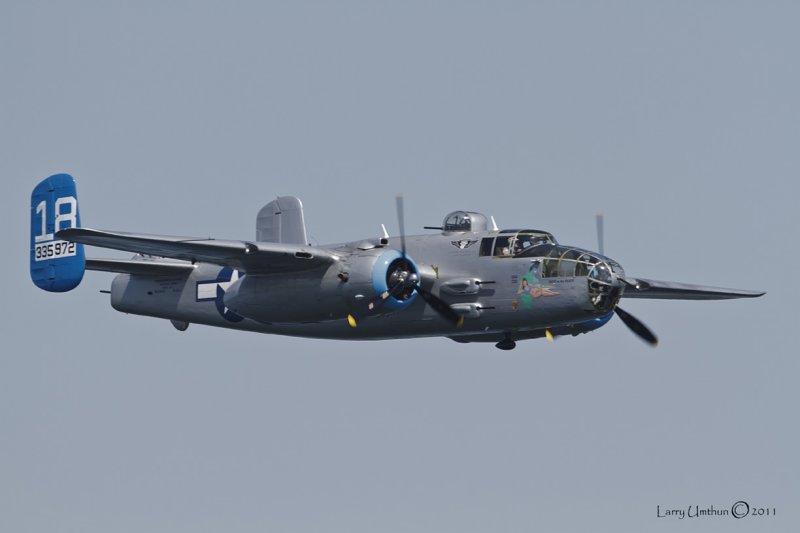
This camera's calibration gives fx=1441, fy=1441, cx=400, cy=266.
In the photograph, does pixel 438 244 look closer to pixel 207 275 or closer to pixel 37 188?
pixel 207 275

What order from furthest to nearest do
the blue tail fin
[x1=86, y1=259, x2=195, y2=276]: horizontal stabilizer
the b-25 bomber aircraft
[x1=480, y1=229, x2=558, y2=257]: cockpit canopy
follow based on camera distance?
[x1=86, y1=259, x2=195, y2=276]: horizontal stabilizer < the blue tail fin < [x1=480, y1=229, x2=558, y2=257]: cockpit canopy < the b-25 bomber aircraft

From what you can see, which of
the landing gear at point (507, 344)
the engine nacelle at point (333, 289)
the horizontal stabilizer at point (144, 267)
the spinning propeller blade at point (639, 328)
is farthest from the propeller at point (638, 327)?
the horizontal stabilizer at point (144, 267)

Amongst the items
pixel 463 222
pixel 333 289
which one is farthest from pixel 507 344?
pixel 333 289

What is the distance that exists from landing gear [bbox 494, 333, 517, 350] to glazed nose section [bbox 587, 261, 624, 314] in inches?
123

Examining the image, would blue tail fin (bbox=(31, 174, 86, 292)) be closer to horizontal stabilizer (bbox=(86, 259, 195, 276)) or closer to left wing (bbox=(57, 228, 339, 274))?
horizontal stabilizer (bbox=(86, 259, 195, 276))

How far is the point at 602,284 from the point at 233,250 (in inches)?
308

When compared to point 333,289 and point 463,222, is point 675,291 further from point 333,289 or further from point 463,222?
point 333,289

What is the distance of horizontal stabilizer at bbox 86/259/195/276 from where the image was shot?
34.4m

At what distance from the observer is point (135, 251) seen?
3141 cm

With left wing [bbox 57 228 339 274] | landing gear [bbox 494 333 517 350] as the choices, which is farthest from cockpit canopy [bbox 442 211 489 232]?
left wing [bbox 57 228 339 274]

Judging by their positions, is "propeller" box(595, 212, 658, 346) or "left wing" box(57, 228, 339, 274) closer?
"left wing" box(57, 228, 339, 274)

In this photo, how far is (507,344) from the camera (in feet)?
108

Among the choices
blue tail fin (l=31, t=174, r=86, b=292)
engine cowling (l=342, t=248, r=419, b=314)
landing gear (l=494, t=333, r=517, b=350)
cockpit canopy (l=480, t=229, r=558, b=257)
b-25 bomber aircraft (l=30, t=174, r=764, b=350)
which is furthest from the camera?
blue tail fin (l=31, t=174, r=86, b=292)

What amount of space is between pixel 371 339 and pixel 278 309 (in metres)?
2.65
